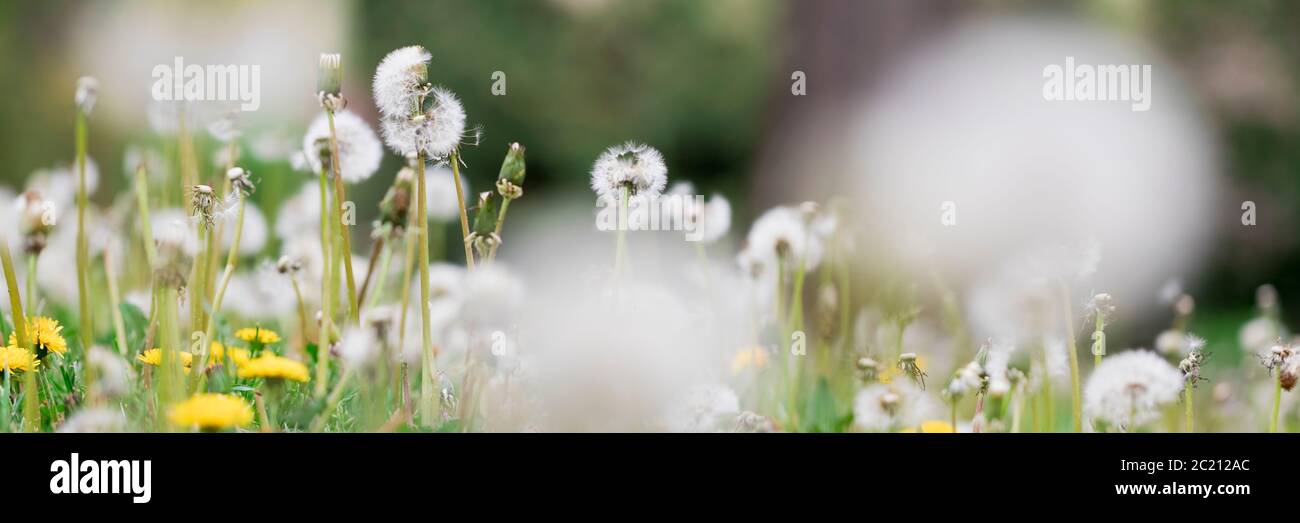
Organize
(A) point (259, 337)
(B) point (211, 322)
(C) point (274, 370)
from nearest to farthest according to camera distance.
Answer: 1. (C) point (274, 370)
2. (B) point (211, 322)
3. (A) point (259, 337)

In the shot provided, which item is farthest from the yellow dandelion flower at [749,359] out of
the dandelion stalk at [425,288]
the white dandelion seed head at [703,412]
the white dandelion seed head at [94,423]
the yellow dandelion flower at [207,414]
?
the white dandelion seed head at [94,423]

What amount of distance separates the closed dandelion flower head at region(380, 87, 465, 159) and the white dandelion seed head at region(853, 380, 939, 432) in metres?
0.59

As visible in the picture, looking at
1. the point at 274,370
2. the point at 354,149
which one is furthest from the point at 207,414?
the point at 354,149

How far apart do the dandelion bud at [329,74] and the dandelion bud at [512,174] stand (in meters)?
0.20

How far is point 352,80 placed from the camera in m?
6.27

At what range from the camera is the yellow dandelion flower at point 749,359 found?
155 cm

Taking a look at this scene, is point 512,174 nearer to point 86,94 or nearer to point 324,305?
point 324,305

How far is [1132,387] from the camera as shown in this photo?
47.2 inches

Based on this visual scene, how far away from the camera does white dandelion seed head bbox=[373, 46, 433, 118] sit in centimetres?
115

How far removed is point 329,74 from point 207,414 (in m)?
0.38

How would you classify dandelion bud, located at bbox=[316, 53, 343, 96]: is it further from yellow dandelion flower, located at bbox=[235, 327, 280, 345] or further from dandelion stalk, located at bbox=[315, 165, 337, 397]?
yellow dandelion flower, located at bbox=[235, 327, 280, 345]

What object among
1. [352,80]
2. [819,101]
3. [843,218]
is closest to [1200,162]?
[819,101]

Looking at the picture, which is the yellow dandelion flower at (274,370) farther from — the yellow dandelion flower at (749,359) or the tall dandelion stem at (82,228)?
the yellow dandelion flower at (749,359)
